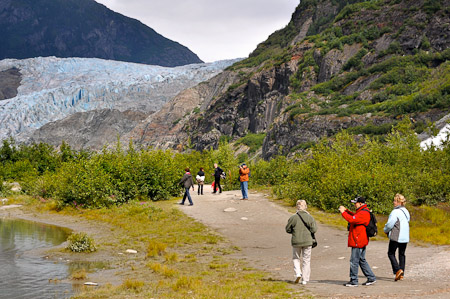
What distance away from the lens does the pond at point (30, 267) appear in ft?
40.8

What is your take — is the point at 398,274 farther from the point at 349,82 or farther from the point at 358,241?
the point at 349,82

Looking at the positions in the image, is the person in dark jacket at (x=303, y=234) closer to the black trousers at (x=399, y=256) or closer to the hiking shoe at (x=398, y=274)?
the black trousers at (x=399, y=256)

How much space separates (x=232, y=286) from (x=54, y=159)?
51.9 meters

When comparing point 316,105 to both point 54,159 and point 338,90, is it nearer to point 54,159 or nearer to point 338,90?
point 338,90

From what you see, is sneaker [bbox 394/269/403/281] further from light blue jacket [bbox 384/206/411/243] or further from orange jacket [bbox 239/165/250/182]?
orange jacket [bbox 239/165/250/182]

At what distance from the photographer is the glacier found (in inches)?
5837

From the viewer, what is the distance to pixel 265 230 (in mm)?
21438

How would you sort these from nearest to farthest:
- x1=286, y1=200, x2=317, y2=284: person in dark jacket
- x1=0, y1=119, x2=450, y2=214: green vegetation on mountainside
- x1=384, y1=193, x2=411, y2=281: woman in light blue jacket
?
x1=384, y1=193, x2=411, y2=281: woman in light blue jacket, x1=286, y1=200, x2=317, y2=284: person in dark jacket, x1=0, y1=119, x2=450, y2=214: green vegetation on mountainside

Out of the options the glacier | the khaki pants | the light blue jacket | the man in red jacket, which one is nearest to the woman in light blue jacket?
the light blue jacket

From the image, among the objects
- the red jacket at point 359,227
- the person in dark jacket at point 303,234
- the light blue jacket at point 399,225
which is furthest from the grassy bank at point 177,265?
the light blue jacket at point 399,225

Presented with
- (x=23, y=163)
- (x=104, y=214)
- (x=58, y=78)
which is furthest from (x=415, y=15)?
(x=58, y=78)

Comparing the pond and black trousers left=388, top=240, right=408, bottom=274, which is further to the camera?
the pond

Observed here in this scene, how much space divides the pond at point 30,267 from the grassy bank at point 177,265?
101cm

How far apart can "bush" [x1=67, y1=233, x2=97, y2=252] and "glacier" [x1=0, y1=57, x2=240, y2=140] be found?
138m
